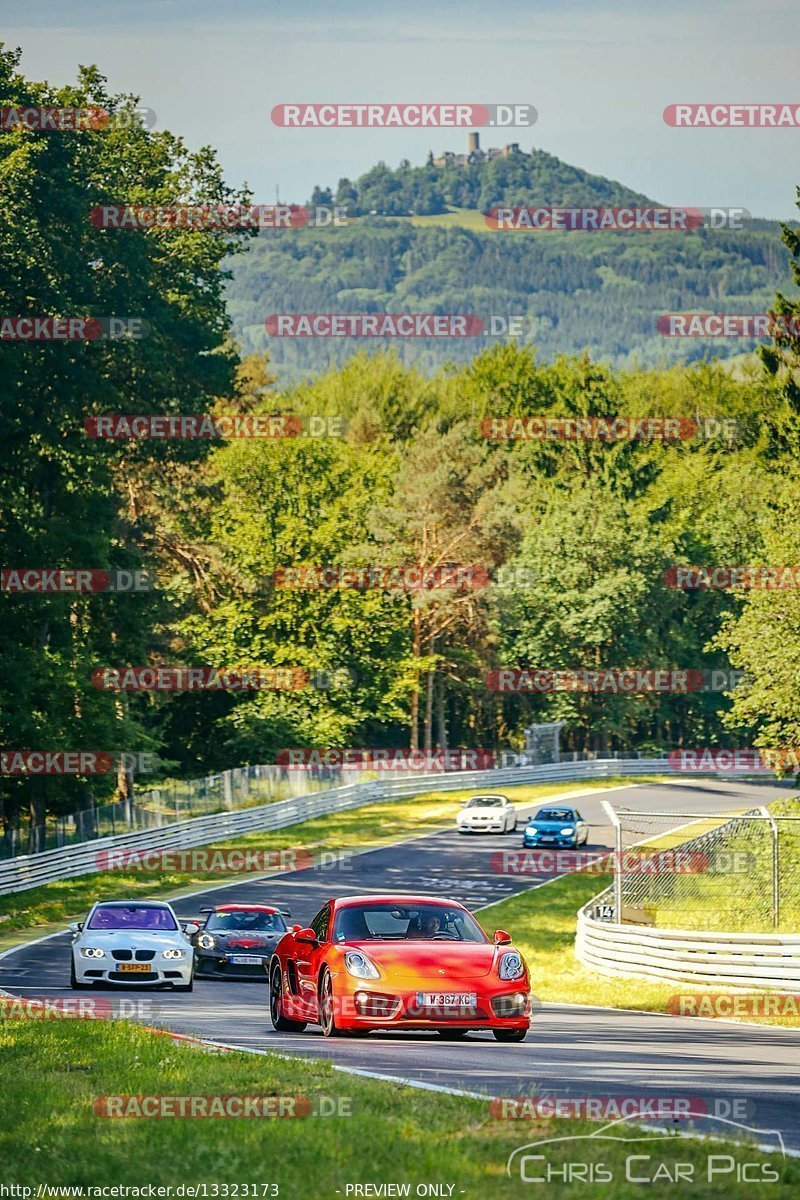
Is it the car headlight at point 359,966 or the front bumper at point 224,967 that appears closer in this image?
the car headlight at point 359,966

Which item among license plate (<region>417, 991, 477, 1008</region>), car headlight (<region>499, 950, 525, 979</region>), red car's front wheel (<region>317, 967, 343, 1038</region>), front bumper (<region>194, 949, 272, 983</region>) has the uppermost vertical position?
car headlight (<region>499, 950, 525, 979</region>)

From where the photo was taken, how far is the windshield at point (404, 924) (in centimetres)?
1600

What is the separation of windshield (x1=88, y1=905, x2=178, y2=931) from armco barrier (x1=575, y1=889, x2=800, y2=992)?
7067 millimetres

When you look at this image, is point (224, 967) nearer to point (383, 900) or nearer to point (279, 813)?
point (383, 900)

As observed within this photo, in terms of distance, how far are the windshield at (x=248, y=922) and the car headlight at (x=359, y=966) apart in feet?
39.2

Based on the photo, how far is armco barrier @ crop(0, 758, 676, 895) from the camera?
140 ft

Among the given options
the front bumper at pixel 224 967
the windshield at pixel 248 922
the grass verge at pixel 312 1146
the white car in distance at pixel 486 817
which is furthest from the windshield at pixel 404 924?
the white car in distance at pixel 486 817

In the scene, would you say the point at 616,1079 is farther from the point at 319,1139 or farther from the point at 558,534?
the point at 558,534

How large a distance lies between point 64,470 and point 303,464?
Result: 106 feet

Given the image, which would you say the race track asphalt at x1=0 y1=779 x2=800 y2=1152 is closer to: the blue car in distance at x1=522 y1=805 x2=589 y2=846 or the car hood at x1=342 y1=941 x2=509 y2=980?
the car hood at x1=342 y1=941 x2=509 y2=980

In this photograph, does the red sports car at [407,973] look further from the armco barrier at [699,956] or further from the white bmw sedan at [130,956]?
the armco barrier at [699,956]

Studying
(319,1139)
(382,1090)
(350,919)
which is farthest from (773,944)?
(319,1139)

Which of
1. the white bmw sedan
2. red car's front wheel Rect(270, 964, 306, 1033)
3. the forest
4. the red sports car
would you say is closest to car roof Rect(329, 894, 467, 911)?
the red sports car

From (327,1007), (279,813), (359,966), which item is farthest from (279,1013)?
(279,813)
